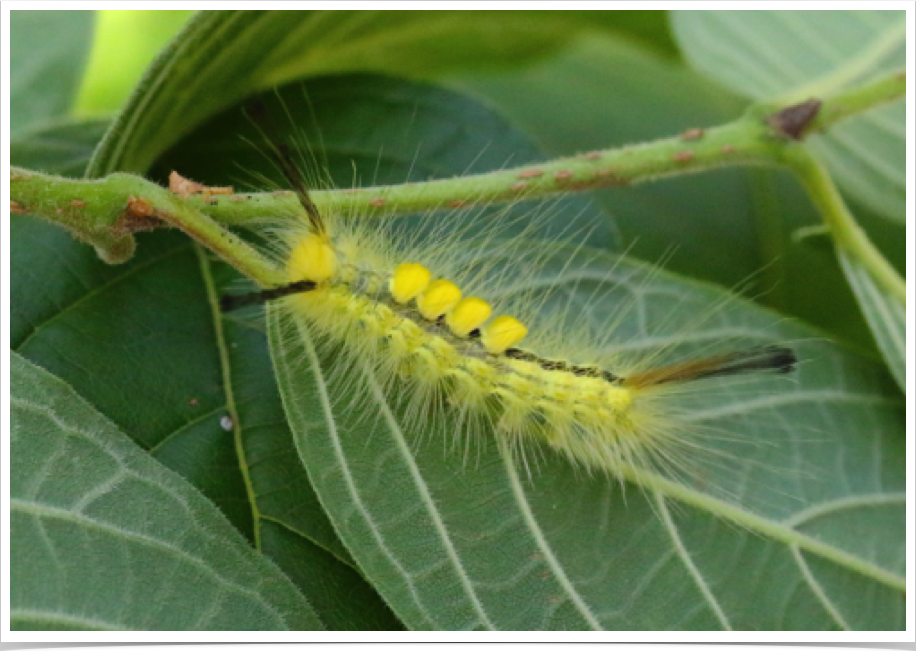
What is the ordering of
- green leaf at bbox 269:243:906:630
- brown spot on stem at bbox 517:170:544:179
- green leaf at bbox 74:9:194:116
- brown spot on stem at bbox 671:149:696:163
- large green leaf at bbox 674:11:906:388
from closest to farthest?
green leaf at bbox 269:243:906:630
brown spot on stem at bbox 517:170:544:179
brown spot on stem at bbox 671:149:696:163
large green leaf at bbox 674:11:906:388
green leaf at bbox 74:9:194:116

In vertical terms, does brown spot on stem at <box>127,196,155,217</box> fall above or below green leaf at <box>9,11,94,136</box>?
below

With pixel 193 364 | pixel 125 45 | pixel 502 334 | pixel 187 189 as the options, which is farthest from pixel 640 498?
pixel 125 45

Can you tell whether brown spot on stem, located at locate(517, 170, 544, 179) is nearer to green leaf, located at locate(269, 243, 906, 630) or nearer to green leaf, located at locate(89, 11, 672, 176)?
green leaf, located at locate(269, 243, 906, 630)

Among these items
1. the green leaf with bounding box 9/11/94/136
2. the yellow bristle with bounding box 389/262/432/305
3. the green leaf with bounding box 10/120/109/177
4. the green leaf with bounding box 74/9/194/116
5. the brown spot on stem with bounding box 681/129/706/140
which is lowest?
the yellow bristle with bounding box 389/262/432/305

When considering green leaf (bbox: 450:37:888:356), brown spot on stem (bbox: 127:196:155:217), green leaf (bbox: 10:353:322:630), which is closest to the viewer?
green leaf (bbox: 10:353:322:630)

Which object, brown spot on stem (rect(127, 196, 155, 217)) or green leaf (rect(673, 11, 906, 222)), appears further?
green leaf (rect(673, 11, 906, 222))

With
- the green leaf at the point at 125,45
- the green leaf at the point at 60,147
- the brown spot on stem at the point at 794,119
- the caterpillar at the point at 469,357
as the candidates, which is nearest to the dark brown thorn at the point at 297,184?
the caterpillar at the point at 469,357

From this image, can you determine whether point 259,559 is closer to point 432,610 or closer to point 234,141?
point 432,610

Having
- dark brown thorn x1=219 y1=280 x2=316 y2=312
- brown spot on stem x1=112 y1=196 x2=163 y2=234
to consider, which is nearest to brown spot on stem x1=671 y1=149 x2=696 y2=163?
dark brown thorn x1=219 y1=280 x2=316 y2=312
